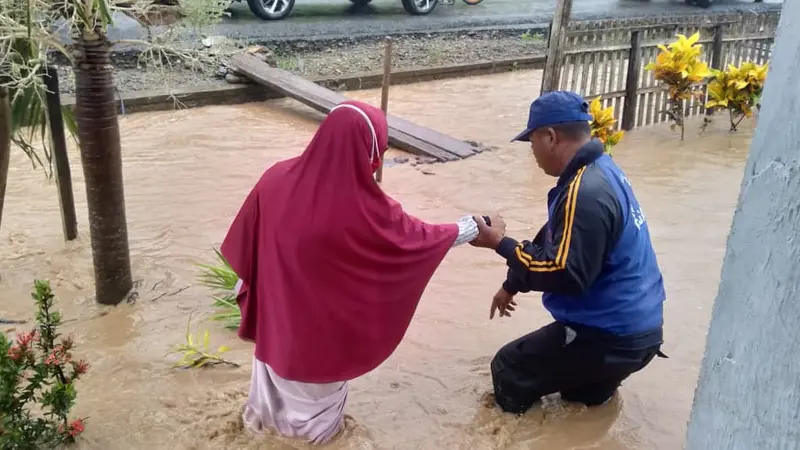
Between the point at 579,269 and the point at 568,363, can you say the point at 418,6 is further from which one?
the point at 579,269

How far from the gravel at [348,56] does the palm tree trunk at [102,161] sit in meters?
4.64

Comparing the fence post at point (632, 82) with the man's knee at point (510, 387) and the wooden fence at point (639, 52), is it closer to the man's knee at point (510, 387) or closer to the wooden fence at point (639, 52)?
the wooden fence at point (639, 52)

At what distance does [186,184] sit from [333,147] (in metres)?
4.16

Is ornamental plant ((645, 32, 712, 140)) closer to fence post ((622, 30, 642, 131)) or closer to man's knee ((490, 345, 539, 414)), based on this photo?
fence post ((622, 30, 642, 131))

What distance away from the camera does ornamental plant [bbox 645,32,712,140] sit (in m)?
7.55

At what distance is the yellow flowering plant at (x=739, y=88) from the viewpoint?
7.88 meters

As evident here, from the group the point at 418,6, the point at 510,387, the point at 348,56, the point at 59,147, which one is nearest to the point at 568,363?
the point at 510,387

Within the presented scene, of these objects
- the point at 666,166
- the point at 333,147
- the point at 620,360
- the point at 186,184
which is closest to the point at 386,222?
the point at 333,147

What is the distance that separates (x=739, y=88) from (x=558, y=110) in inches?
223

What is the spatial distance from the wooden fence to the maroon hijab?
5358 millimetres

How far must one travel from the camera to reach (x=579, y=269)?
2.94 meters

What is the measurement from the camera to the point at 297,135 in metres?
8.22

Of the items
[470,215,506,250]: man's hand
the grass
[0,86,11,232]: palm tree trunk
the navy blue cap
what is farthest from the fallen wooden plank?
the navy blue cap

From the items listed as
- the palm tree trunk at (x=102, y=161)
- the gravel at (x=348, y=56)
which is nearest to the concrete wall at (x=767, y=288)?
the palm tree trunk at (x=102, y=161)
